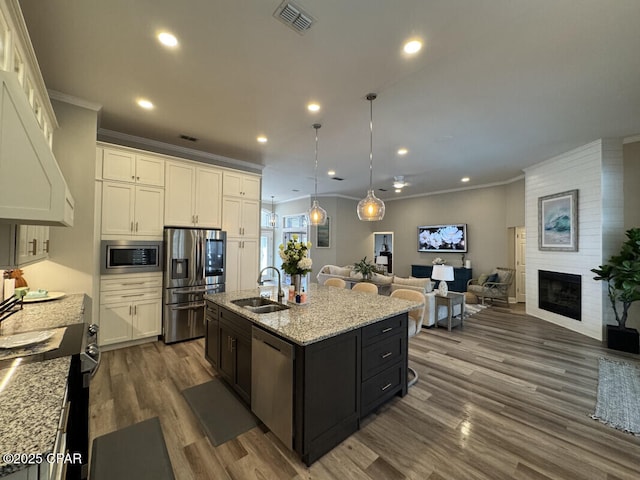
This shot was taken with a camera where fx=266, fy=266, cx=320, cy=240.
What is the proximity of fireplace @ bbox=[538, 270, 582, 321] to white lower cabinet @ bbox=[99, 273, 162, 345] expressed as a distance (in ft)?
22.6

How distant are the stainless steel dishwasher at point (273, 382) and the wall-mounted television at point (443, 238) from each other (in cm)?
727

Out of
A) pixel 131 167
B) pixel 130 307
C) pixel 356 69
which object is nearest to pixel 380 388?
pixel 356 69

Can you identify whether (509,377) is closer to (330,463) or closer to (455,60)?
(330,463)

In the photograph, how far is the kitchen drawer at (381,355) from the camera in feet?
7.35

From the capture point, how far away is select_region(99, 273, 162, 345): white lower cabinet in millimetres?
3488

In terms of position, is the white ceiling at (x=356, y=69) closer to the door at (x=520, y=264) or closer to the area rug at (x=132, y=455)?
the area rug at (x=132, y=455)

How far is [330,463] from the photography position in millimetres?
1851

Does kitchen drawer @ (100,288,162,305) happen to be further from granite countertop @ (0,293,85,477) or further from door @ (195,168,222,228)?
granite countertop @ (0,293,85,477)

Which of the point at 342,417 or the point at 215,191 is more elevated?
the point at 215,191

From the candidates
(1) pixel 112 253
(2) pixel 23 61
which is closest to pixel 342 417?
(2) pixel 23 61

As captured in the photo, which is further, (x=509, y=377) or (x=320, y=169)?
(x=320, y=169)

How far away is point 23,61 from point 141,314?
10.1 ft

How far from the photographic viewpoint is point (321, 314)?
7.54 ft

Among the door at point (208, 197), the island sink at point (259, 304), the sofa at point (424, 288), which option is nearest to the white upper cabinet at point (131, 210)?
the door at point (208, 197)
